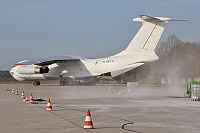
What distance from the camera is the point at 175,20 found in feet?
126

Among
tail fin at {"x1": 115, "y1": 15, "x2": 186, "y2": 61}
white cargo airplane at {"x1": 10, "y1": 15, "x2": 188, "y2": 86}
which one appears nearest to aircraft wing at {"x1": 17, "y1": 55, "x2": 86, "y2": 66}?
white cargo airplane at {"x1": 10, "y1": 15, "x2": 188, "y2": 86}

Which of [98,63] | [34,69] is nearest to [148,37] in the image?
[98,63]

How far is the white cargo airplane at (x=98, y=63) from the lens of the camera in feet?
139

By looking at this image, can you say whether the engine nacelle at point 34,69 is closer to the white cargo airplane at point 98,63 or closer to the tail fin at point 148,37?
the white cargo airplane at point 98,63

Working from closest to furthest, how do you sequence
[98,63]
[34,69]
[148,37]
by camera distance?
[148,37], [98,63], [34,69]

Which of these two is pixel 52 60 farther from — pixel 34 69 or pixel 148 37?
pixel 148 37

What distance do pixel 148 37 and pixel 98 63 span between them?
Answer: 11.6 metres

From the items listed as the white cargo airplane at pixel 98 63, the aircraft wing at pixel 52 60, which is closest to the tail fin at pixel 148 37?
the white cargo airplane at pixel 98 63

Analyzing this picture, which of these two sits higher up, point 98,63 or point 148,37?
point 148,37

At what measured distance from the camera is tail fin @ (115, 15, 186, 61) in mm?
41156

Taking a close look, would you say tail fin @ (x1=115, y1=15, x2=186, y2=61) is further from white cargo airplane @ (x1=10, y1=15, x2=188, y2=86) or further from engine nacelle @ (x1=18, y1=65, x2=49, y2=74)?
engine nacelle @ (x1=18, y1=65, x2=49, y2=74)

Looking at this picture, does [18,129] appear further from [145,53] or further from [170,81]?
[170,81]

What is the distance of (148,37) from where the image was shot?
4309cm

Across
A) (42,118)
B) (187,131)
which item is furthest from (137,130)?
(42,118)
